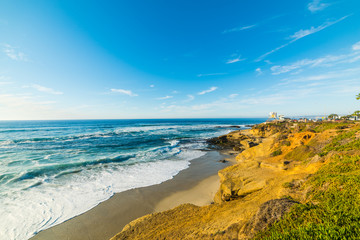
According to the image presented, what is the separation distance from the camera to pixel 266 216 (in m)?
3.19

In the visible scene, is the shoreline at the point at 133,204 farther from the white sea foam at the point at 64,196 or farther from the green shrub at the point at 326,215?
the green shrub at the point at 326,215

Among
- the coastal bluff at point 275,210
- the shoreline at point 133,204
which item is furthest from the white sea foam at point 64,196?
Result: the coastal bluff at point 275,210

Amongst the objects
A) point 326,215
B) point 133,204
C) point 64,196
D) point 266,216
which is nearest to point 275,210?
point 266,216

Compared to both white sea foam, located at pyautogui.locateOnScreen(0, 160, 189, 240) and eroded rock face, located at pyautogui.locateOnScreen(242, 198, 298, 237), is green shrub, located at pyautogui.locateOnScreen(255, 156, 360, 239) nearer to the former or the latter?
eroded rock face, located at pyautogui.locateOnScreen(242, 198, 298, 237)

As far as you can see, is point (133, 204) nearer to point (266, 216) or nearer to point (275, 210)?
point (266, 216)

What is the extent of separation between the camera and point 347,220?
2570 mm

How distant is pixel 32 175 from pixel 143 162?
32.1ft

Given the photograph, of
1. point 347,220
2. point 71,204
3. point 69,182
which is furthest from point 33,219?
point 347,220

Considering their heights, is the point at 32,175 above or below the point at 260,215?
below

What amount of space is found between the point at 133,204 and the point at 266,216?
778cm

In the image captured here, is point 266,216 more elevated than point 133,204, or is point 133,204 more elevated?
point 266,216

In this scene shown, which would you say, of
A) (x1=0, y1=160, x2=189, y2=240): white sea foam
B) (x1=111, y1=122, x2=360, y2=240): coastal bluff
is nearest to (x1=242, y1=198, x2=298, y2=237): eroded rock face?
(x1=111, y1=122, x2=360, y2=240): coastal bluff

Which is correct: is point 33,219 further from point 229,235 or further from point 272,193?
point 272,193

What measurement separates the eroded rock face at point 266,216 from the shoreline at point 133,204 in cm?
556
